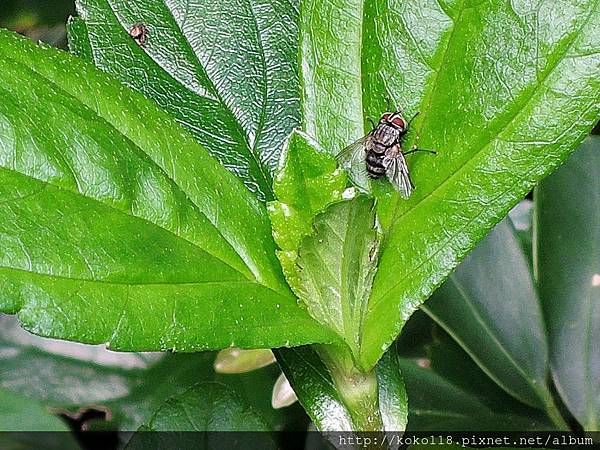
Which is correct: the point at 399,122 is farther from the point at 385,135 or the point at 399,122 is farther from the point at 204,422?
the point at 204,422

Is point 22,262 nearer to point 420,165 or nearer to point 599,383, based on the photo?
point 420,165

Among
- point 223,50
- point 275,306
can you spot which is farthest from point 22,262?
point 223,50

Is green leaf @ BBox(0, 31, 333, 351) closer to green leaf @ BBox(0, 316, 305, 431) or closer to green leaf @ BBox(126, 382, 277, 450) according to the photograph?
green leaf @ BBox(126, 382, 277, 450)

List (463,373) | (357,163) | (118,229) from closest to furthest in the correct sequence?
1. (118,229)
2. (357,163)
3. (463,373)

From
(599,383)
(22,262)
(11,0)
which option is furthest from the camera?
(11,0)

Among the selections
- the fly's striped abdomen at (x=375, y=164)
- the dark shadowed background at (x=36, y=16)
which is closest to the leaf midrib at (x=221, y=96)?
the fly's striped abdomen at (x=375, y=164)

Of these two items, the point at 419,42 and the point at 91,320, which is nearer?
the point at 91,320

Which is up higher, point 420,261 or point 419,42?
point 419,42

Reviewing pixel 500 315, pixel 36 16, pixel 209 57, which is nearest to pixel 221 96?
pixel 209 57

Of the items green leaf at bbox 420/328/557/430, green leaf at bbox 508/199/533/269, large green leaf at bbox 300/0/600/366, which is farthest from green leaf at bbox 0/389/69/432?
green leaf at bbox 508/199/533/269
